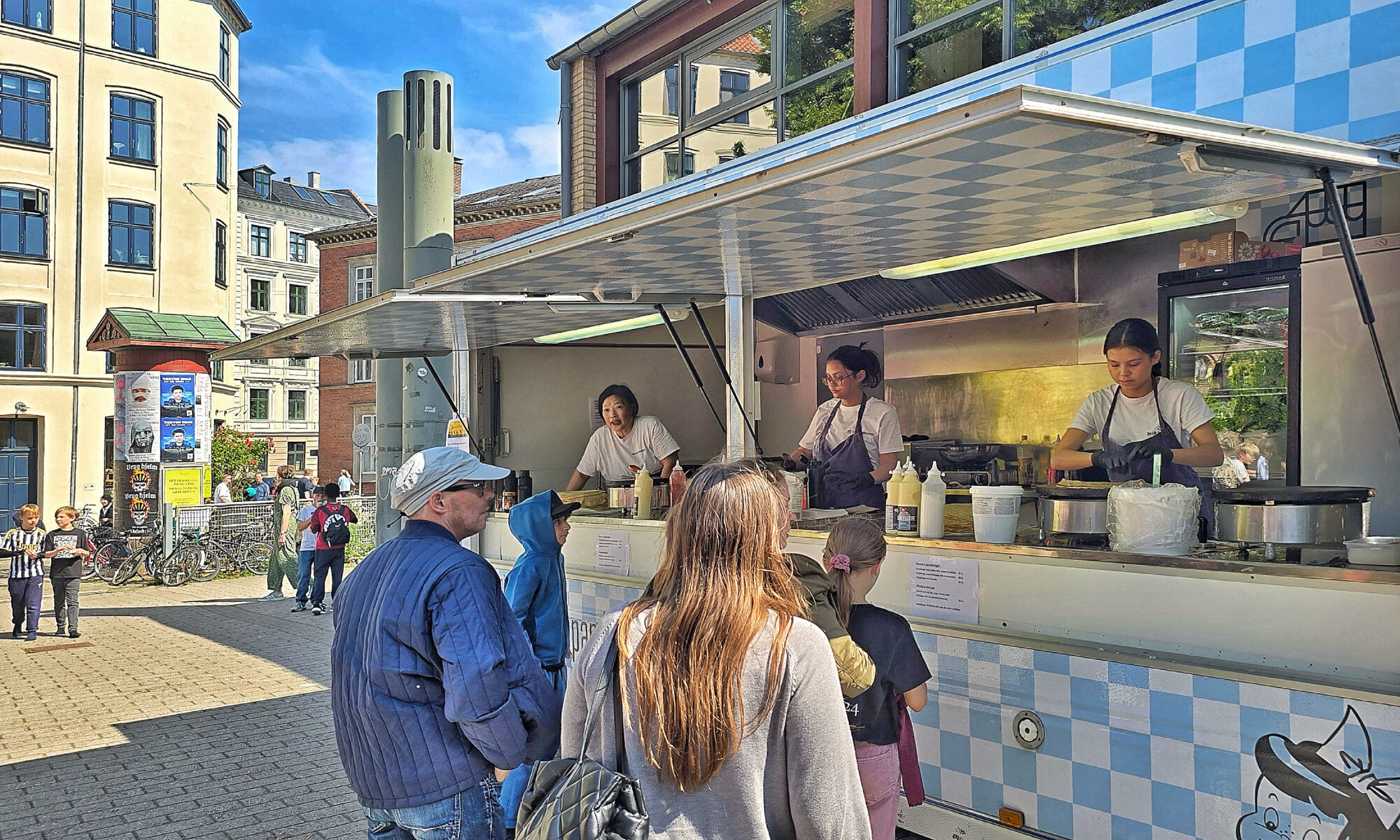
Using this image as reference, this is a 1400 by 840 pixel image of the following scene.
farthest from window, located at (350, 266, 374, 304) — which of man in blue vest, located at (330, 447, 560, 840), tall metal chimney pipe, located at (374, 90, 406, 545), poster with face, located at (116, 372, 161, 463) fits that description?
man in blue vest, located at (330, 447, 560, 840)

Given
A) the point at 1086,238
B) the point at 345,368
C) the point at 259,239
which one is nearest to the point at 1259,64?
the point at 1086,238

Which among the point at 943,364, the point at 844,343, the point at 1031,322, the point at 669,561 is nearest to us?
the point at 669,561

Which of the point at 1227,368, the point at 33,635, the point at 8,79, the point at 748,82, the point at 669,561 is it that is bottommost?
the point at 33,635

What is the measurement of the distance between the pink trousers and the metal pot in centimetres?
138

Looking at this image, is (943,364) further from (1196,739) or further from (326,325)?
(1196,739)

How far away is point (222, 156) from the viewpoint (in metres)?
31.2

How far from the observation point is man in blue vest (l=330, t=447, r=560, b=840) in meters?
2.96

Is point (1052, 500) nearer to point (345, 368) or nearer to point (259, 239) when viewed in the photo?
point (345, 368)

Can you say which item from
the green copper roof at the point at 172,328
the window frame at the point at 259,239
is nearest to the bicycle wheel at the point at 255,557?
the green copper roof at the point at 172,328

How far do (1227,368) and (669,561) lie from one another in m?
5.72

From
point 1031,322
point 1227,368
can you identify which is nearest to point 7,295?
point 1031,322

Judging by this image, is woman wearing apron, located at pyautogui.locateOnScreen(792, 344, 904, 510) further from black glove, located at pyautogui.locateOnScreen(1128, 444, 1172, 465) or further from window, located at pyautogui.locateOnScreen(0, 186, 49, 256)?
window, located at pyautogui.locateOnScreen(0, 186, 49, 256)

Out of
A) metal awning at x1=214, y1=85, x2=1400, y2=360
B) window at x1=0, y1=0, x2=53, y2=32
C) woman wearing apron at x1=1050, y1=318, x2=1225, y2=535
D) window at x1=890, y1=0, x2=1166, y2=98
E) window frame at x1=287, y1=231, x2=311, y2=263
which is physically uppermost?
window at x1=0, y1=0, x2=53, y2=32

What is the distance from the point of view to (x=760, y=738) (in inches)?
81.7
